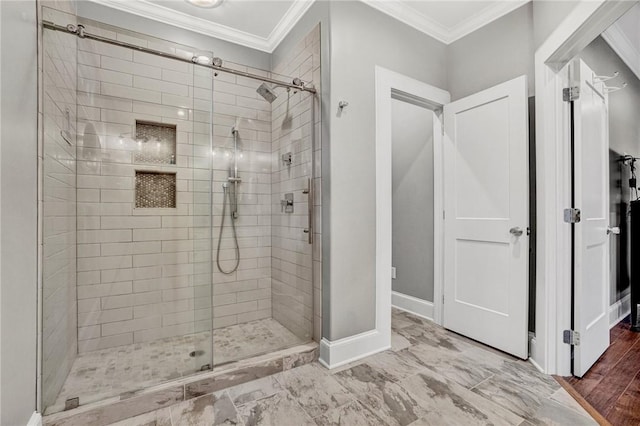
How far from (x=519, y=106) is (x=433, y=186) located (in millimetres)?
979

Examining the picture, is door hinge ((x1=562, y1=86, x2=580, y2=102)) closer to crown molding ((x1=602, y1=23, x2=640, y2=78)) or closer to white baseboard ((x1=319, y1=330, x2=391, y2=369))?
crown molding ((x1=602, y1=23, x2=640, y2=78))

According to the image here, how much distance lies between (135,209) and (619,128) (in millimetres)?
4740

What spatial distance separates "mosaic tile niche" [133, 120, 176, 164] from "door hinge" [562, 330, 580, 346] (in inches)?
121

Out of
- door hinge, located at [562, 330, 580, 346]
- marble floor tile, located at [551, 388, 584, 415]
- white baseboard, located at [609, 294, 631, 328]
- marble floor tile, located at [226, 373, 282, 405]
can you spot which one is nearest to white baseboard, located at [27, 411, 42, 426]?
marble floor tile, located at [226, 373, 282, 405]

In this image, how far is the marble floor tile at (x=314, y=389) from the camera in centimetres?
168

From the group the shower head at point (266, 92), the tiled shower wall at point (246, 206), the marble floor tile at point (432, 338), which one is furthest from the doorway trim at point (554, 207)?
the tiled shower wall at point (246, 206)

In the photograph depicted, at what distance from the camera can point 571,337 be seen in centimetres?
194

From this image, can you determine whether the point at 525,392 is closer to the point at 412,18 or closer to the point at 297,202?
the point at 297,202

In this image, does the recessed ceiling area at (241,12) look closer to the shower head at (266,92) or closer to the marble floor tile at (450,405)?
the shower head at (266,92)

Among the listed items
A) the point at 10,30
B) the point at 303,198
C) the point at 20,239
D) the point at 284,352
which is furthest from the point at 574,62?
the point at 20,239

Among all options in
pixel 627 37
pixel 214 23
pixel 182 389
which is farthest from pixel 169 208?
pixel 627 37

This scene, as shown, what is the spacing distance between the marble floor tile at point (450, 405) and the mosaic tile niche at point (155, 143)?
94.7 inches

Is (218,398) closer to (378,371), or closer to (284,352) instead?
(284,352)

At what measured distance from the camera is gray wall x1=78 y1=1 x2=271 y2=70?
2.37 m
